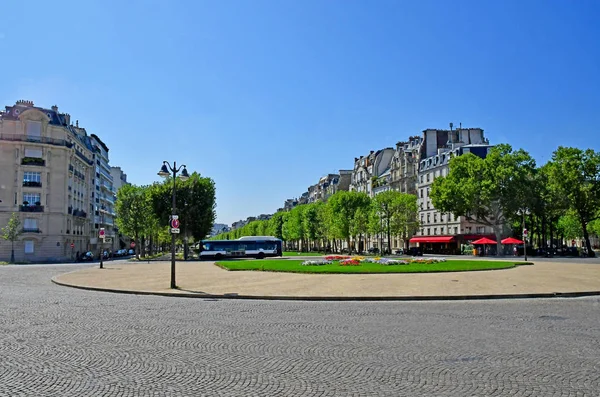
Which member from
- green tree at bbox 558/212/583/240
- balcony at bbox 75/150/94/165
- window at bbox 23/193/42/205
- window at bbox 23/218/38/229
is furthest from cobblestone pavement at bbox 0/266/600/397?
green tree at bbox 558/212/583/240

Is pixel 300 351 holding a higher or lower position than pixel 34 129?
lower

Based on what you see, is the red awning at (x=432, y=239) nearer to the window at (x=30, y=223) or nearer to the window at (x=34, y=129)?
the window at (x=30, y=223)

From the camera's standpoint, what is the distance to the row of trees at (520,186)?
6706 centimetres

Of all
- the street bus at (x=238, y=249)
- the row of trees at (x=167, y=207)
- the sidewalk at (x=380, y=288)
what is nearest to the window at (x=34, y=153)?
the row of trees at (x=167, y=207)

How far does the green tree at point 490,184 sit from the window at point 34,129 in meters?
56.9

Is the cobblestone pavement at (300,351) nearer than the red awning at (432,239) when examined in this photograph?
Yes

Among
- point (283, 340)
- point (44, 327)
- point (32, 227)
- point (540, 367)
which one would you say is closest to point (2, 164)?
point (32, 227)

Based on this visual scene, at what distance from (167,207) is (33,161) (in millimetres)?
19198

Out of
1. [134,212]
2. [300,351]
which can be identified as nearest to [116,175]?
[134,212]

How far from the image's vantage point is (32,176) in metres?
69.7

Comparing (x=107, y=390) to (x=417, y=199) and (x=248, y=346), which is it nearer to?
(x=248, y=346)

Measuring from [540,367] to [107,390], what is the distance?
21.5 ft

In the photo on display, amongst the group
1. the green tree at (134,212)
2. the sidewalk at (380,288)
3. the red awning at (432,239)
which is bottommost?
the sidewalk at (380,288)

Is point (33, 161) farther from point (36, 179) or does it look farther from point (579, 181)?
point (579, 181)
